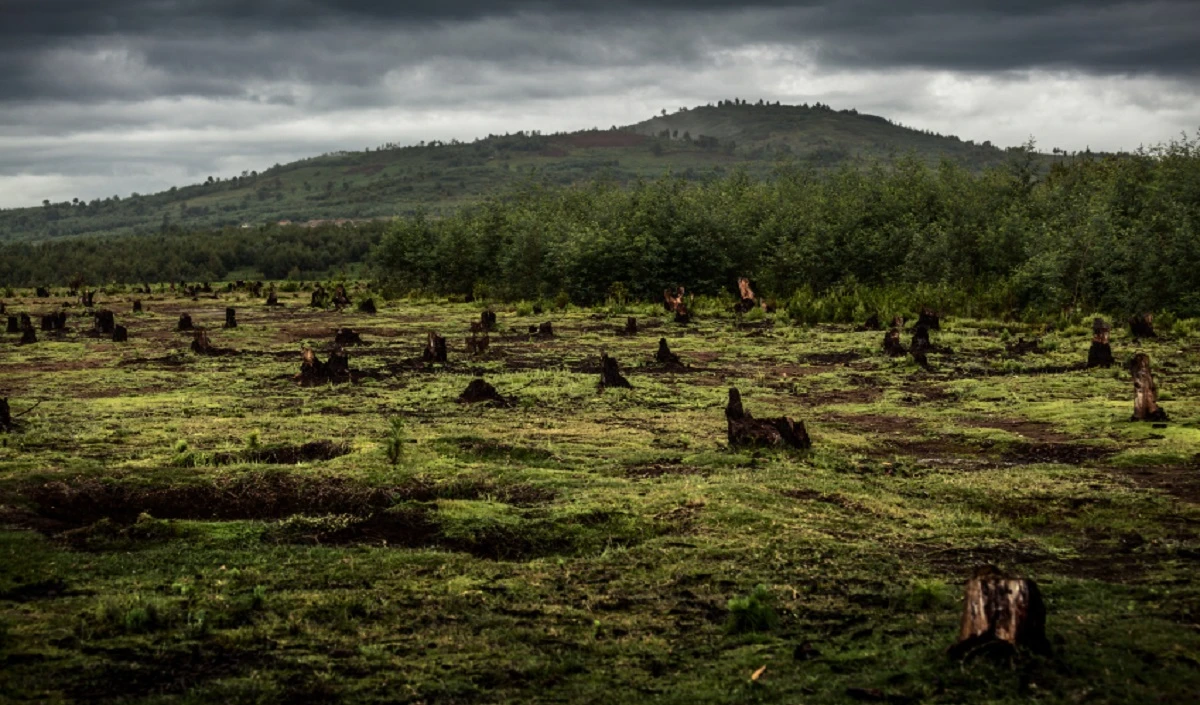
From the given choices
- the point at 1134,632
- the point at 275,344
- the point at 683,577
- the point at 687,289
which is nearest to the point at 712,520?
the point at 683,577

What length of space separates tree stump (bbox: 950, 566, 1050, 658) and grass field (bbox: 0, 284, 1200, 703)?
17 cm

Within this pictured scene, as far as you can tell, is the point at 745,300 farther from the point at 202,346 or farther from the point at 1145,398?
the point at 1145,398

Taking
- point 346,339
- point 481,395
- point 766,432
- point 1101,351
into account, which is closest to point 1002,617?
point 766,432

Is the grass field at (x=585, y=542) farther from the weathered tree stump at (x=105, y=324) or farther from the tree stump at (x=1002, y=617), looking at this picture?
the weathered tree stump at (x=105, y=324)

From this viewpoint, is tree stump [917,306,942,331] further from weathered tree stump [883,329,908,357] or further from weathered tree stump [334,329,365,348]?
weathered tree stump [334,329,365,348]

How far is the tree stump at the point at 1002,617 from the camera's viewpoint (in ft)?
25.1

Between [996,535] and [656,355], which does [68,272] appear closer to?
[656,355]

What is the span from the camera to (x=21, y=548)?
37.8ft

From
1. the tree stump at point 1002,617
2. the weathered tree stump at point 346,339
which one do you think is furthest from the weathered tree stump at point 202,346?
the tree stump at point 1002,617

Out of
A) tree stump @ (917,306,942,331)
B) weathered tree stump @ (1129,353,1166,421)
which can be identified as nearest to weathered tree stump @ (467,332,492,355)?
tree stump @ (917,306,942,331)

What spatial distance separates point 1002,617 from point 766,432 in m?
9.46

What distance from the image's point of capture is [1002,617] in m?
7.68

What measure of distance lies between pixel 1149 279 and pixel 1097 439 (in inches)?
959

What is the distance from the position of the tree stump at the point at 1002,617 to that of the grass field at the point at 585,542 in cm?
17
